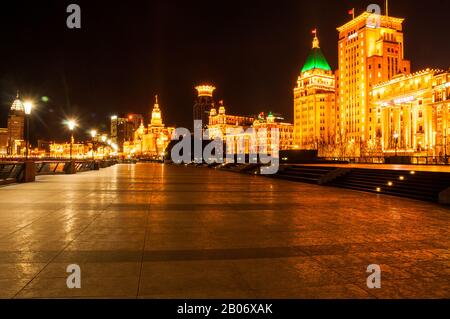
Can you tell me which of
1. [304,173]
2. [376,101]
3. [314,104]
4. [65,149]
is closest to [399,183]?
[304,173]

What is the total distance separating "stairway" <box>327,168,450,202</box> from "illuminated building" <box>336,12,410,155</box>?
319 feet

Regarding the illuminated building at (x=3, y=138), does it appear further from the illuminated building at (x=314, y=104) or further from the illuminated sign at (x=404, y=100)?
the illuminated sign at (x=404, y=100)

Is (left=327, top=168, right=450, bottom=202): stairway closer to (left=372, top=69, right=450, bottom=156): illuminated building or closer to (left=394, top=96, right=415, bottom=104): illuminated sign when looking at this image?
(left=372, top=69, right=450, bottom=156): illuminated building

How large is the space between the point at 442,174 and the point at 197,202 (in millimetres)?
12597

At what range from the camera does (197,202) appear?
1627cm

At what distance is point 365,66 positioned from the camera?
419ft

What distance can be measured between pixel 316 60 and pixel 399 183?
16359cm

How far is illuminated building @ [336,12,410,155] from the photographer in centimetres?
12481

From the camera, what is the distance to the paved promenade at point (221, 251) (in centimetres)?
571

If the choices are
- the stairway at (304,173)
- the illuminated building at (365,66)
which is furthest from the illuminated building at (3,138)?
the stairway at (304,173)

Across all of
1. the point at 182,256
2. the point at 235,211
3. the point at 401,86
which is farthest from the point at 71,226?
the point at 401,86

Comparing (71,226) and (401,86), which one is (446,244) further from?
(401,86)

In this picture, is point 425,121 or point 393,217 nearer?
point 393,217

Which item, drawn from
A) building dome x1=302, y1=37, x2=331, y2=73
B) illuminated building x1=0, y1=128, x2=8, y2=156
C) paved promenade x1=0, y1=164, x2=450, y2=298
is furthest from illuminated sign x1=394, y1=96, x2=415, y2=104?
illuminated building x1=0, y1=128, x2=8, y2=156
